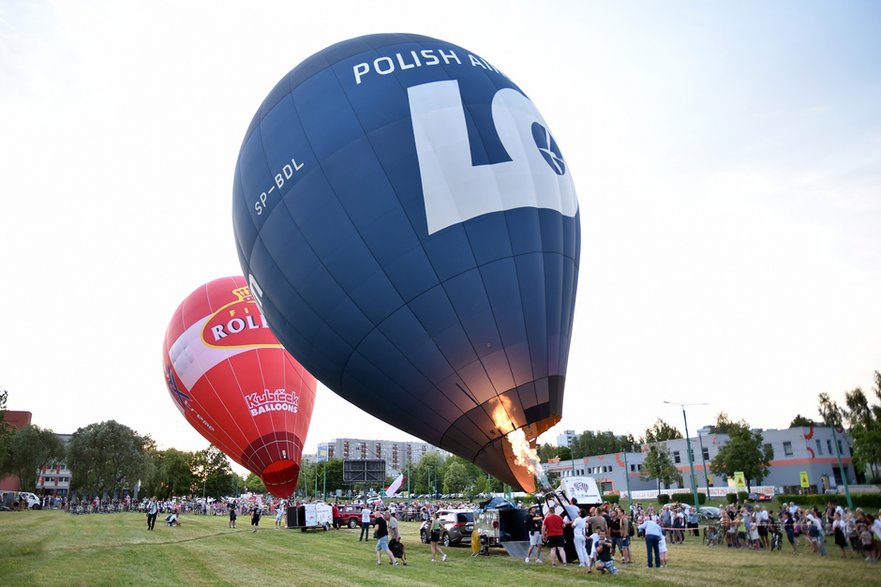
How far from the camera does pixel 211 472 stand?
315 feet

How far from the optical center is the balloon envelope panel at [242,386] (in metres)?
23.6

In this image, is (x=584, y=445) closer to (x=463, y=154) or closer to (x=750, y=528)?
(x=750, y=528)

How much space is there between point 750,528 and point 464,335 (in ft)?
43.7

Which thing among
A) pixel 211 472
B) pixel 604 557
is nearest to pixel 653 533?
pixel 604 557

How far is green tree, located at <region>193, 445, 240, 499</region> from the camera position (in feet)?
311

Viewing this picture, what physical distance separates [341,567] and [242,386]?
11.6m

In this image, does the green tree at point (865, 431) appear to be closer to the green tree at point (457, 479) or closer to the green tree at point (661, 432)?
the green tree at point (661, 432)

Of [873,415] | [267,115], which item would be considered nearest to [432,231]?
[267,115]

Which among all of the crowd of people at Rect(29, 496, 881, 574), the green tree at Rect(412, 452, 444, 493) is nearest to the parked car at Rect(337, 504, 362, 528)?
the crowd of people at Rect(29, 496, 881, 574)

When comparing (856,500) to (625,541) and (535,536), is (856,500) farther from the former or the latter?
(535,536)

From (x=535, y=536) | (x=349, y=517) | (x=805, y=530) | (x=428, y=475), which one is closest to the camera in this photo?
(x=535, y=536)

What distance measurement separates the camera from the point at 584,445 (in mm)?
109188

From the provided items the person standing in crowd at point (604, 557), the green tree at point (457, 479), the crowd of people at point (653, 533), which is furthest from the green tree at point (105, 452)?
the green tree at point (457, 479)

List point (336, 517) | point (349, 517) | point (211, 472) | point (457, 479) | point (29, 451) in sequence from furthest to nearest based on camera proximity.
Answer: point (457, 479)
point (211, 472)
point (29, 451)
point (349, 517)
point (336, 517)
